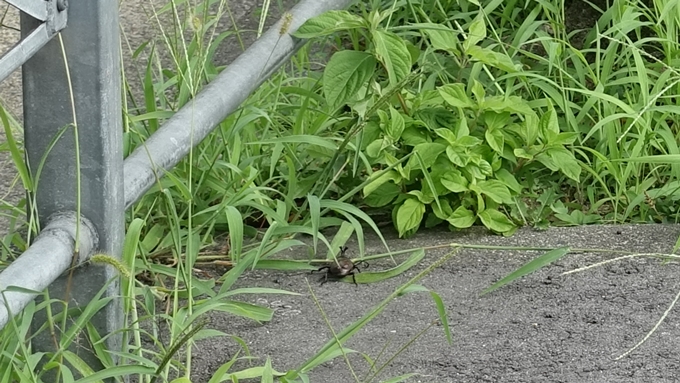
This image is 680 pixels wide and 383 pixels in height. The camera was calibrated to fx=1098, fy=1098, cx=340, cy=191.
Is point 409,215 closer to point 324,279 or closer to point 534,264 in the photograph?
point 324,279

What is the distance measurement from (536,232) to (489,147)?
0.21 m

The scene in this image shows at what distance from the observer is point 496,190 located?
229 centimetres

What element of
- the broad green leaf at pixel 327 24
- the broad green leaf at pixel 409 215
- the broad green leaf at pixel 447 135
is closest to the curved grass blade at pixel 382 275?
the broad green leaf at pixel 409 215

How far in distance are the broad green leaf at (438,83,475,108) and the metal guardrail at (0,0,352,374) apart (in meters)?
0.84

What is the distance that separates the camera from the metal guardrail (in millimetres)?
1517

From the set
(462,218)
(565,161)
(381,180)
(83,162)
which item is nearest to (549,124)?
(565,161)

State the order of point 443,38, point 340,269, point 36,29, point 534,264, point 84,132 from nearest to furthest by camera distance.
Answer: point 36,29, point 84,132, point 534,264, point 340,269, point 443,38

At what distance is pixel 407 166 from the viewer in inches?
90.2

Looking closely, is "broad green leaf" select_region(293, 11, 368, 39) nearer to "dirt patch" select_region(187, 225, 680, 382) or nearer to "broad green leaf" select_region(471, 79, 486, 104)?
"broad green leaf" select_region(471, 79, 486, 104)

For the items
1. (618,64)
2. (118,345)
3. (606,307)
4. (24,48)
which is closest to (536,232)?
(606,307)

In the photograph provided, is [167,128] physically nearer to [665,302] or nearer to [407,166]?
[407,166]

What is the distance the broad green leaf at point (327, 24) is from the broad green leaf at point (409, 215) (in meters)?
0.39

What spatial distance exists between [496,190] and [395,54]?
35 cm

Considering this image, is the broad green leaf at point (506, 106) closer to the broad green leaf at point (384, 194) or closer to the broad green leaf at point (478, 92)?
the broad green leaf at point (478, 92)
